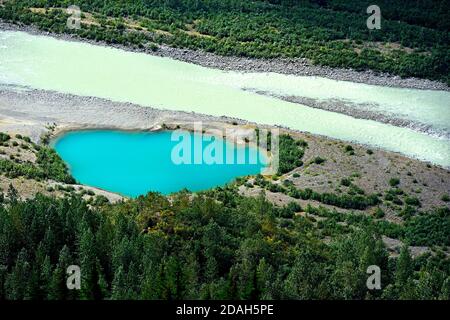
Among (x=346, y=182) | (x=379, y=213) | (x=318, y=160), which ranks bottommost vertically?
(x=379, y=213)

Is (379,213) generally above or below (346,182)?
below

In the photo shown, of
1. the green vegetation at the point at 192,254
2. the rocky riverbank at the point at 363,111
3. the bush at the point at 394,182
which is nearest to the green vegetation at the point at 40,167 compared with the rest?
the green vegetation at the point at 192,254

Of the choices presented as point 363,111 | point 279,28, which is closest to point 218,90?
point 363,111

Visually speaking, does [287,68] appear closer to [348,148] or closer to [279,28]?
[279,28]

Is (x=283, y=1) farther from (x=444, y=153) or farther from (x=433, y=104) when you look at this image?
(x=444, y=153)

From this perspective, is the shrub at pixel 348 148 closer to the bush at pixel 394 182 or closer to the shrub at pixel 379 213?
the bush at pixel 394 182
